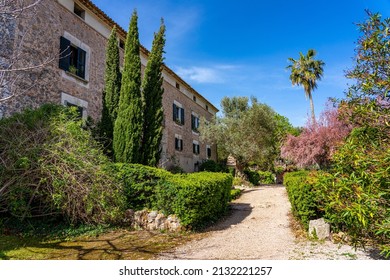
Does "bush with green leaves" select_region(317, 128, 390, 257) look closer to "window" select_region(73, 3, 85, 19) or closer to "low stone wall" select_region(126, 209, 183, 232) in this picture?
"low stone wall" select_region(126, 209, 183, 232)

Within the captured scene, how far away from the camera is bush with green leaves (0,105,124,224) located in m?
6.47

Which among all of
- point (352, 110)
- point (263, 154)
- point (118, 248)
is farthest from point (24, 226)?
point (263, 154)

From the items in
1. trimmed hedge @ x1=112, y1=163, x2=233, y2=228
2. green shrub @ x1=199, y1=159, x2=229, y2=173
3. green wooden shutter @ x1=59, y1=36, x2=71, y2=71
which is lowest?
trimmed hedge @ x1=112, y1=163, x2=233, y2=228

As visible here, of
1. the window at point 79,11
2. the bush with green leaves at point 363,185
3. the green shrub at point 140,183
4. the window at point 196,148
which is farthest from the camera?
the window at point 196,148

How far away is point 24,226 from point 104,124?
4774 mm

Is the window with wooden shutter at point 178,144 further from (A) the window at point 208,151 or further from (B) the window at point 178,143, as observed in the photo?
(A) the window at point 208,151

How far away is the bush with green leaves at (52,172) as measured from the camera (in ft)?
21.2

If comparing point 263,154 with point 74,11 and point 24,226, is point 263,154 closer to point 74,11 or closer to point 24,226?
point 74,11

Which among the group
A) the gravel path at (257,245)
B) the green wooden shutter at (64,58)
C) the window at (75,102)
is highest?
the green wooden shutter at (64,58)

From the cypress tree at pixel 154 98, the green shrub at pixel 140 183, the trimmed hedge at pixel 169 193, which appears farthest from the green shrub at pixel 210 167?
the green shrub at pixel 140 183

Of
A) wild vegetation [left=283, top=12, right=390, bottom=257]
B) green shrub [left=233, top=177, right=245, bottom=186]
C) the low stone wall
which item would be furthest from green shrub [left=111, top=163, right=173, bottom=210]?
green shrub [left=233, top=177, right=245, bottom=186]

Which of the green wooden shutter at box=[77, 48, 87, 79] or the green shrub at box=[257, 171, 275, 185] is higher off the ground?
Answer: the green wooden shutter at box=[77, 48, 87, 79]

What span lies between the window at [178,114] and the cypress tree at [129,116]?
867 cm

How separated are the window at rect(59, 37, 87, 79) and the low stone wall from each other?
21.8 ft
